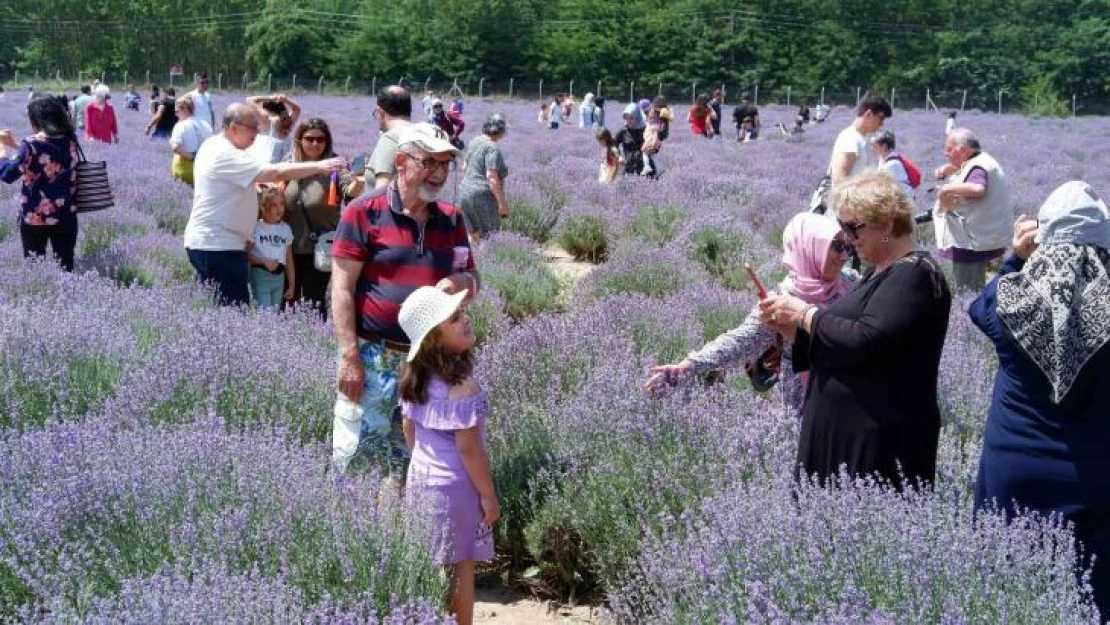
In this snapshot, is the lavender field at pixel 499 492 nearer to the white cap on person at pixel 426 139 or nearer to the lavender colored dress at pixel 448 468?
the lavender colored dress at pixel 448 468

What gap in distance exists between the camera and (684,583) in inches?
106

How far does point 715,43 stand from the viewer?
233ft

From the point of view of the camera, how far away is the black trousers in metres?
6.73

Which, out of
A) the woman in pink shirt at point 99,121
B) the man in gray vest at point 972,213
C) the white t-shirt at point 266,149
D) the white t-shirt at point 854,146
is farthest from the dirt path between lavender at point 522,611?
the woman in pink shirt at point 99,121

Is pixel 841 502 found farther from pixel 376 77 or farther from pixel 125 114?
pixel 376 77

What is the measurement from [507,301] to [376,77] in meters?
65.0

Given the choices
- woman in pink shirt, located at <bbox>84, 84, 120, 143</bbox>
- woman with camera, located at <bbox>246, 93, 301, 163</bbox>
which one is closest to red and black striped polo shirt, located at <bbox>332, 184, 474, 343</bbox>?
woman with camera, located at <bbox>246, 93, 301, 163</bbox>

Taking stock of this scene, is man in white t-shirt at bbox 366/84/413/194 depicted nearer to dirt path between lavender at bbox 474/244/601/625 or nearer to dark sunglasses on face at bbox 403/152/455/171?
dark sunglasses on face at bbox 403/152/455/171

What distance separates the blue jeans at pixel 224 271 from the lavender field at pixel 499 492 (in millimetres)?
244

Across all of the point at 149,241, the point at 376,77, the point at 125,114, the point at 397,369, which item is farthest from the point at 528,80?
the point at 397,369

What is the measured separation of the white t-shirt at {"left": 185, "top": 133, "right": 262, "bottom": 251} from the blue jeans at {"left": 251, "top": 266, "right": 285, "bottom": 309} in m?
0.42

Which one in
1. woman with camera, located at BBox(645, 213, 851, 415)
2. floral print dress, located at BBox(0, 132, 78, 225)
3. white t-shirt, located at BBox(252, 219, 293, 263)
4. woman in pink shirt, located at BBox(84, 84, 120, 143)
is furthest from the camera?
woman in pink shirt, located at BBox(84, 84, 120, 143)

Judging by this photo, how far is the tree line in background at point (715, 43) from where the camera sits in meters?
67.0

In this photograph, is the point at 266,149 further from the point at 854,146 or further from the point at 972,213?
the point at 972,213
